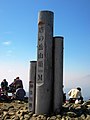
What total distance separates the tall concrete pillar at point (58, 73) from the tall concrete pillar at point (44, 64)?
26cm

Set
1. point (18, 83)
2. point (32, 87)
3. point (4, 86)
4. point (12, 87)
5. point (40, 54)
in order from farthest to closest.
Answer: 1. point (4, 86)
2. point (12, 87)
3. point (18, 83)
4. point (32, 87)
5. point (40, 54)

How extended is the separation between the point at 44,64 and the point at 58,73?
787mm

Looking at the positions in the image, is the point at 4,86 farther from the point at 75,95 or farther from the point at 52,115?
the point at 52,115

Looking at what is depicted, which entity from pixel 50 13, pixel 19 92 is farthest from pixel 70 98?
pixel 50 13

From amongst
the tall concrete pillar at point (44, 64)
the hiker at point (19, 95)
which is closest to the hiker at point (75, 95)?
the hiker at point (19, 95)

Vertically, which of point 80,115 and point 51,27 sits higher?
point 51,27

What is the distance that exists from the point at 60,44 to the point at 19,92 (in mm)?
6885

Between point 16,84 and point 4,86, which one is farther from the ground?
point 16,84

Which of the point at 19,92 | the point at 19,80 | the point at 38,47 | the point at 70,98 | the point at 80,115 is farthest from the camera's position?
the point at 19,80

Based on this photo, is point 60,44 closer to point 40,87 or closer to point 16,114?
point 40,87

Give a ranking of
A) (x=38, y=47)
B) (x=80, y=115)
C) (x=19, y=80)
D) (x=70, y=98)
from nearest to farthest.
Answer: (x=80, y=115)
(x=38, y=47)
(x=70, y=98)
(x=19, y=80)

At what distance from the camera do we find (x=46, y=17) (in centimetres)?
1402

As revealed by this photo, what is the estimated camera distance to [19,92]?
20.0 m

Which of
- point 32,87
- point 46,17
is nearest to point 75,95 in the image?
point 32,87
